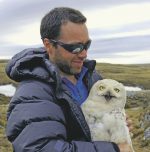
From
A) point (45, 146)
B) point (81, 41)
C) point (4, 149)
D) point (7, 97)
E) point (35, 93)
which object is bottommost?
point (7, 97)

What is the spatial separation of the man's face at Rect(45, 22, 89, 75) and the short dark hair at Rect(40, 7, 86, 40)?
56 millimetres

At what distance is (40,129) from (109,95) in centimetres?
130

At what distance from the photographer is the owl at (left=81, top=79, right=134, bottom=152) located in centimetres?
603

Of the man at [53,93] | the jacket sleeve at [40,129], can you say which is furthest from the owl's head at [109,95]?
the jacket sleeve at [40,129]

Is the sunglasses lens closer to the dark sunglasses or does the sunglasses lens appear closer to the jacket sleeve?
the dark sunglasses

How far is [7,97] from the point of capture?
275 feet

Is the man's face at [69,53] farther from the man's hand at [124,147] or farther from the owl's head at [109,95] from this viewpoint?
the man's hand at [124,147]

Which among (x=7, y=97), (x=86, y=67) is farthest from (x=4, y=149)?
(x=7, y=97)

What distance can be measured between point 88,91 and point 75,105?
77 centimetres

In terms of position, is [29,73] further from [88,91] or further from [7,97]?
[7,97]

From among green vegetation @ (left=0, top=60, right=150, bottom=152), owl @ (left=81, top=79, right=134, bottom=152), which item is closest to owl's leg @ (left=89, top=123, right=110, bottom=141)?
owl @ (left=81, top=79, right=134, bottom=152)

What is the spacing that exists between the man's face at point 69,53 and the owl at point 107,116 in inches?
17.5

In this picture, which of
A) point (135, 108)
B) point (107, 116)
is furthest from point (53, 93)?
point (135, 108)

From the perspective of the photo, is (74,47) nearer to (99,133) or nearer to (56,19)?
(56,19)
